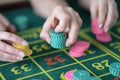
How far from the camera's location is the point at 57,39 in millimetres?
1205

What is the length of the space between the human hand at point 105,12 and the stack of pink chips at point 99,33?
2 cm

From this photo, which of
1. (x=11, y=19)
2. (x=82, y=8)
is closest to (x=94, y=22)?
(x=82, y=8)

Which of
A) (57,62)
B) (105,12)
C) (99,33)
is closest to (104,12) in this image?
(105,12)

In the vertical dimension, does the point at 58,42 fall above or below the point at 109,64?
above

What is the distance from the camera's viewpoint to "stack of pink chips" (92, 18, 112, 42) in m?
1.36

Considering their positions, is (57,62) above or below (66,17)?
below

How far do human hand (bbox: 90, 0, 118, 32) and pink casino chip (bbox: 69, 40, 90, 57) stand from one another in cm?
13

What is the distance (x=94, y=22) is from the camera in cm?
136

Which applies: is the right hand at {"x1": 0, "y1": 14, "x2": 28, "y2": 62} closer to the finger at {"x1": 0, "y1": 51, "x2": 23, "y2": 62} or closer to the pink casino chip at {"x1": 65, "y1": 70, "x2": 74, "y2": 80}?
the finger at {"x1": 0, "y1": 51, "x2": 23, "y2": 62}

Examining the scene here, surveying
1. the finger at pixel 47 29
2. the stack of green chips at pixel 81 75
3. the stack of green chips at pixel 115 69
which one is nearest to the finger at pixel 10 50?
the finger at pixel 47 29

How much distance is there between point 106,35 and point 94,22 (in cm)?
11

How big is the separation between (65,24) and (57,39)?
8 centimetres

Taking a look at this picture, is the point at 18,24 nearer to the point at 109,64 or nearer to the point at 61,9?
the point at 61,9

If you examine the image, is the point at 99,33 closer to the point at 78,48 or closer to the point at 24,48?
the point at 78,48
